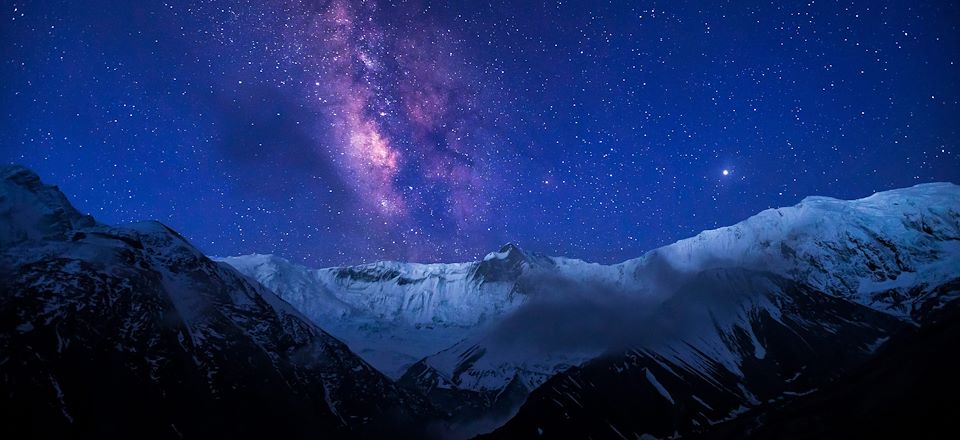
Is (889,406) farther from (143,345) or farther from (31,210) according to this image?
(31,210)

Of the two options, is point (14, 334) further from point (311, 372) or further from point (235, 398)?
point (311, 372)

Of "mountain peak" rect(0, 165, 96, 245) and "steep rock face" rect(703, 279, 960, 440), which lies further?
"mountain peak" rect(0, 165, 96, 245)

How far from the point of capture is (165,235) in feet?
488

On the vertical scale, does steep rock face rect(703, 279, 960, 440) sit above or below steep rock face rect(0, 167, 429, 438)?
below

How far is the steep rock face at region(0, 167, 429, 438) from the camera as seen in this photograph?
90688mm

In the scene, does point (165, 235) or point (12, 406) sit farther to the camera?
point (165, 235)

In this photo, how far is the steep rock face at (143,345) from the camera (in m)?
90.7

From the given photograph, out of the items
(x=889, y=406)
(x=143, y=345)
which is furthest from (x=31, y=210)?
(x=889, y=406)

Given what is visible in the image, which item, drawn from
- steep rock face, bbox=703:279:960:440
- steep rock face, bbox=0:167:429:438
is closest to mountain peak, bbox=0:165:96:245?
steep rock face, bbox=0:167:429:438

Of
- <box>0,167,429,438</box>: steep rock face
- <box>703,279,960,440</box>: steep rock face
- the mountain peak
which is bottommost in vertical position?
<box>703,279,960,440</box>: steep rock face

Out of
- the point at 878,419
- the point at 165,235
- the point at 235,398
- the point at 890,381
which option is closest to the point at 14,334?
the point at 235,398

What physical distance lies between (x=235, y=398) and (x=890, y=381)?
158 meters

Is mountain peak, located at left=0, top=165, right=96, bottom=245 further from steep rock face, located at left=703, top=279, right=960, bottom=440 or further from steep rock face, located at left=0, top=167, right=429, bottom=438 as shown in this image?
steep rock face, located at left=703, top=279, right=960, bottom=440

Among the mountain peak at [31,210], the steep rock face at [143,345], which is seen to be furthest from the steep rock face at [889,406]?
the mountain peak at [31,210]
